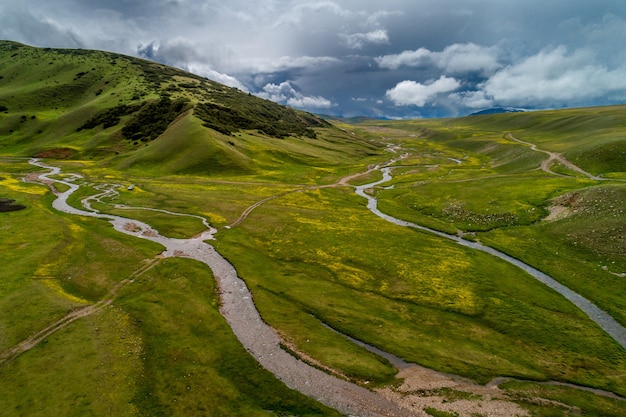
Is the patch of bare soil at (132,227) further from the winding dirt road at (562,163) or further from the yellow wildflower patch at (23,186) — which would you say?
the winding dirt road at (562,163)

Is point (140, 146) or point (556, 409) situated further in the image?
point (140, 146)

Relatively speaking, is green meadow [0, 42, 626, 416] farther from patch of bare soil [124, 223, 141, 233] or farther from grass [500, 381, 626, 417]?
patch of bare soil [124, 223, 141, 233]

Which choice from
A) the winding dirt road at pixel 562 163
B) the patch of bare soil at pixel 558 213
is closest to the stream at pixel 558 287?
the patch of bare soil at pixel 558 213

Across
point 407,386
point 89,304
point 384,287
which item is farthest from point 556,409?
point 89,304

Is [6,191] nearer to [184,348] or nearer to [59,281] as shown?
[59,281]

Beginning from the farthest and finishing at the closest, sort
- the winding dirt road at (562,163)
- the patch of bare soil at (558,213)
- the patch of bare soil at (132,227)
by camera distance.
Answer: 1. the winding dirt road at (562,163)
2. the patch of bare soil at (558,213)
3. the patch of bare soil at (132,227)

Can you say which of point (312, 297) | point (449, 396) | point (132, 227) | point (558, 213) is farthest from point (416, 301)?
point (132, 227)

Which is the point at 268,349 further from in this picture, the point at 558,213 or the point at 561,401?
the point at 558,213

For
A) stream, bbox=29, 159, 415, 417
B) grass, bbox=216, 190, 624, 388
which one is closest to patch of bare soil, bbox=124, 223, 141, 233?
stream, bbox=29, 159, 415, 417
